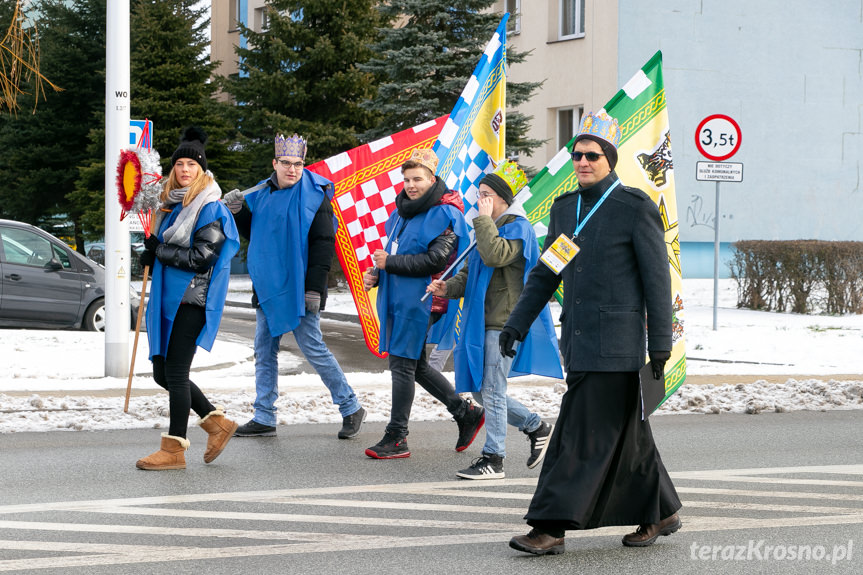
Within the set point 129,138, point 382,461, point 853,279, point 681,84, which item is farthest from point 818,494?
point 681,84

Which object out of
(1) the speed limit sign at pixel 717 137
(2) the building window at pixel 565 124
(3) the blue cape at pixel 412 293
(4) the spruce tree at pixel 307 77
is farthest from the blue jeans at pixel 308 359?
→ (2) the building window at pixel 565 124

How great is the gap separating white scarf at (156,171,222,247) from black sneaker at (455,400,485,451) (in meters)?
2.15

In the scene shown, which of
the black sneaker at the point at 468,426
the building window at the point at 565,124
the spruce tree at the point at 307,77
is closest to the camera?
the black sneaker at the point at 468,426

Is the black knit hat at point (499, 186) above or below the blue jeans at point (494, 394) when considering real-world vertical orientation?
above

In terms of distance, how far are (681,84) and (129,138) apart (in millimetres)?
20810

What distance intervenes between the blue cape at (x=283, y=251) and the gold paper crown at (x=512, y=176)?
1562mm

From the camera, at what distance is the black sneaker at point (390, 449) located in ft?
25.2

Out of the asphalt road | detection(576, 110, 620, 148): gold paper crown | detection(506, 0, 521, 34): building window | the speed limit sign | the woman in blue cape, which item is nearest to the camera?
the asphalt road

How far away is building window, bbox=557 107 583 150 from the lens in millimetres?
30859

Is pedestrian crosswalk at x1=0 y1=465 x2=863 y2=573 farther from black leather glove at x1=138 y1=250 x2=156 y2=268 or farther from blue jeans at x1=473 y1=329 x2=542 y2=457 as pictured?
black leather glove at x1=138 y1=250 x2=156 y2=268

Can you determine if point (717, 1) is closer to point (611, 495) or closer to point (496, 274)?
point (496, 274)

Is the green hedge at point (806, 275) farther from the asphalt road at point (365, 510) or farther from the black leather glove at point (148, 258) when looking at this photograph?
the black leather glove at point (148, 258)

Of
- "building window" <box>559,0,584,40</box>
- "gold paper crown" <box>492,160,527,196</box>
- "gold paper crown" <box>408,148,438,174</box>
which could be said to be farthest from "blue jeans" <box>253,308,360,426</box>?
"building window" <box>559,0,584,40</box>

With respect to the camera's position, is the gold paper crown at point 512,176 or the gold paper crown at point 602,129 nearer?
the gold paper crown at point 602,129
